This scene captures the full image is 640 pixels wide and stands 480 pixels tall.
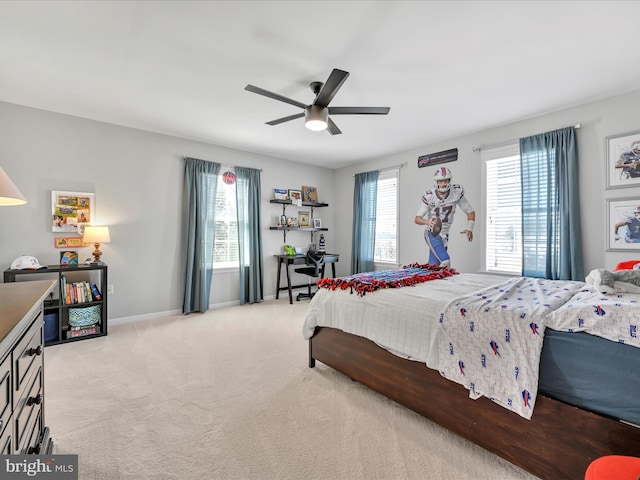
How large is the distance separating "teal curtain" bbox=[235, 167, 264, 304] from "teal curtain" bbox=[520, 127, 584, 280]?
382 cm

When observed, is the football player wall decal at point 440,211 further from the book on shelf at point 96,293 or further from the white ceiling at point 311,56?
the book on shelf at point 96,293

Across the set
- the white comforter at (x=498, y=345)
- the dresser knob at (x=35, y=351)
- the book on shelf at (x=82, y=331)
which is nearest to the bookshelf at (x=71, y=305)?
the book on shelf at (x=82, y=331)

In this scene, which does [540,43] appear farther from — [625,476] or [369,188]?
[369,188]

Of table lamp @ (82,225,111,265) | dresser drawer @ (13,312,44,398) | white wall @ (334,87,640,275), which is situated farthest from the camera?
table lamp @ (82,225,111,265)

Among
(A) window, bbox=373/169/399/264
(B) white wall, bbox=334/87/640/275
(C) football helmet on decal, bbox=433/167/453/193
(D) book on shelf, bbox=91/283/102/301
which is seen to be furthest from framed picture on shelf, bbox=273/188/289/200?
(D) book on shelf, bbox=91/283/102/301

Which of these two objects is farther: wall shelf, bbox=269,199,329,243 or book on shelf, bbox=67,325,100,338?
wall shelf, bbox=269,199,329,243

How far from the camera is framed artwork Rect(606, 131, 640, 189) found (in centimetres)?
283

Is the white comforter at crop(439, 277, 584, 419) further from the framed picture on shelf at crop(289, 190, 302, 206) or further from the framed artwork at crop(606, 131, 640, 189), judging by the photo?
the framed picture on shelf at crop(289, 190, 302, 206)

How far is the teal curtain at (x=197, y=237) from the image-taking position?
427cm

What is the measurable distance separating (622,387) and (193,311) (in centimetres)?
453

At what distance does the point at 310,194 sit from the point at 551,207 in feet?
12.7

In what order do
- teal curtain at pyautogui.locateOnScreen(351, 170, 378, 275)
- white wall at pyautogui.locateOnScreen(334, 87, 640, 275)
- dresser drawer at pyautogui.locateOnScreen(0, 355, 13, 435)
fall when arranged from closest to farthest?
dresser drawer at pyautogui.locateOnScreen(0, 355, 13, 435)
white wall at pyautogui.locateOnScreen(334, 87, 640, 275)
teal curtain at pyautogui.locateOnScreen(351, 170, 378, 275)

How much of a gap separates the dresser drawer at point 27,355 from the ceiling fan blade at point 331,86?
7.22 feet

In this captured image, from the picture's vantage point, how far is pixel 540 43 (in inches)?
85.8
